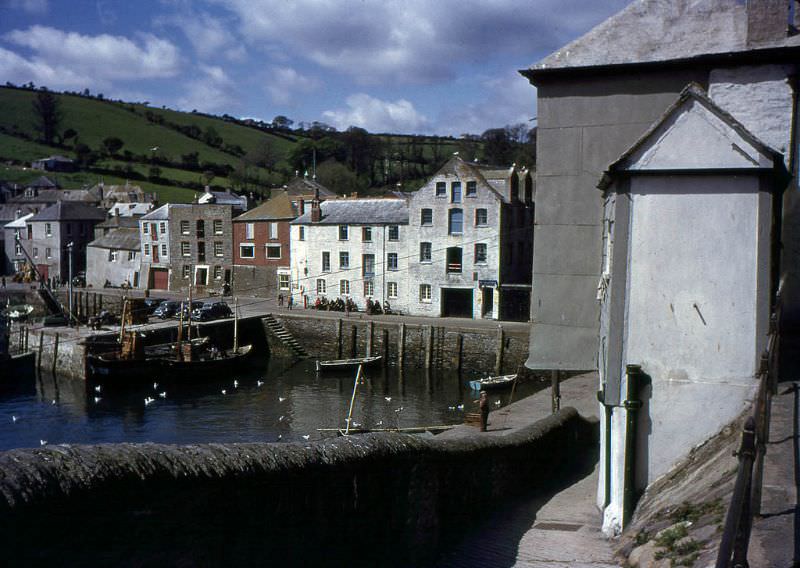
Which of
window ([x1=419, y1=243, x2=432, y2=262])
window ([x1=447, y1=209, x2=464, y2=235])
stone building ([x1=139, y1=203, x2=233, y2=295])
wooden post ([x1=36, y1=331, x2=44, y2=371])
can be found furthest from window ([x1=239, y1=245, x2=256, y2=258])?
wooden post ([x1=36, y1=331, x2=44, y2=371])

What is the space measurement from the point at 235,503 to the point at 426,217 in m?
43.1

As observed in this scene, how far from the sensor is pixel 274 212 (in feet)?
195

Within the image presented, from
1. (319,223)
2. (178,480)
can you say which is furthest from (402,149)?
(178,480)

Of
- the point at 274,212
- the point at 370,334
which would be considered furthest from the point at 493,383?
the point at 274,212

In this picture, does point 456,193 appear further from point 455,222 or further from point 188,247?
point 188,247

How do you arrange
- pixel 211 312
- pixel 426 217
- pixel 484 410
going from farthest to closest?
pixel 211 312 < pixel 426 217 < pixel 484 410

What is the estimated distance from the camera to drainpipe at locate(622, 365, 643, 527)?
33.6 feet

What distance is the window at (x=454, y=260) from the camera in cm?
4784

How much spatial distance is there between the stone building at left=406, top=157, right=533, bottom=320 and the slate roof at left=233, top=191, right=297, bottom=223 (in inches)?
521

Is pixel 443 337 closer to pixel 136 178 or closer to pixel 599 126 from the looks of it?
pixel 599 126

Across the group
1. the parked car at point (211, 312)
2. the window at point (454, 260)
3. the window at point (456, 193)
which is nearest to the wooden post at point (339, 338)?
the window at point (454, 260)

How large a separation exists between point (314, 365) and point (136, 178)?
86.0 metres

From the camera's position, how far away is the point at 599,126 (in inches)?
561

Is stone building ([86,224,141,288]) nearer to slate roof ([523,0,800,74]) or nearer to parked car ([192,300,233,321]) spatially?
parked car ([192,300,233,321])
